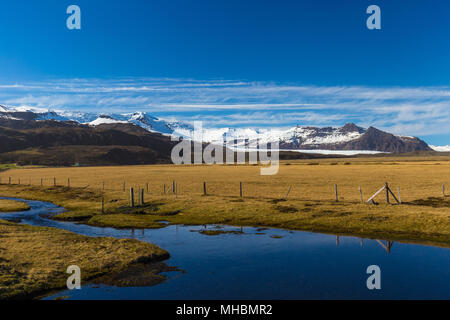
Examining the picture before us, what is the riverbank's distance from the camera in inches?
755

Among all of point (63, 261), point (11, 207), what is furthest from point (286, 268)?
point (11, 207)

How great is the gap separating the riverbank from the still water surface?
4.09 feet

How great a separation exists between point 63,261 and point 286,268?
1498 cm

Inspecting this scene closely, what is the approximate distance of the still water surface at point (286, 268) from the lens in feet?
59.3

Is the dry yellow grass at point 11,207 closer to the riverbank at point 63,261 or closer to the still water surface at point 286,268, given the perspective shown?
the riverbank at point 63,261

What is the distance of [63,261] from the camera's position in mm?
22984

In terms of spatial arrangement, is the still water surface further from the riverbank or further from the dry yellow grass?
the dry yellow grass

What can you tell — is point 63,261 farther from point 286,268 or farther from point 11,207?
point 11,207

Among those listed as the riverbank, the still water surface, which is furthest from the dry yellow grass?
the still water surface

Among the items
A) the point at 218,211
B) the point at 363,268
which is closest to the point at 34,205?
the point at 218,211

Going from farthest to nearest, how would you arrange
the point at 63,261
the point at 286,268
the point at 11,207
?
the point at 11,207, the point at 63,261, the point at 286,268

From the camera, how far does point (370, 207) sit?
39031mm

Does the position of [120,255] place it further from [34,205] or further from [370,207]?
[34,205]
